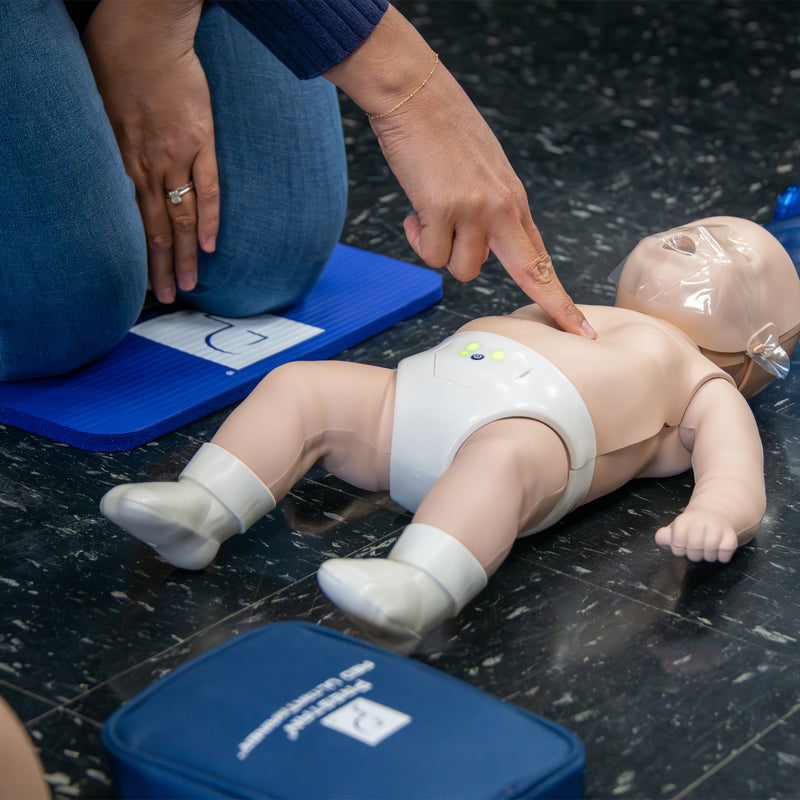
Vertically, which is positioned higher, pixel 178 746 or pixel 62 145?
pixel 62 145

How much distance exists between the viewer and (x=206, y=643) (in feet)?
3.40

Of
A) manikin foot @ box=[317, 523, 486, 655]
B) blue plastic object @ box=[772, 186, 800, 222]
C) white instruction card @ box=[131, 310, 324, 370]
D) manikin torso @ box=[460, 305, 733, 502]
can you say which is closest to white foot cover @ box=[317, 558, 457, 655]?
manikin foot @ box=[317, 523, 486, 655]

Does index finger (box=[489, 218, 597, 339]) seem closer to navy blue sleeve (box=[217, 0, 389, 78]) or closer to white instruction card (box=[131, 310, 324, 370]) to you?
navy blue sleeve (box=[217, 0, 389, 78])

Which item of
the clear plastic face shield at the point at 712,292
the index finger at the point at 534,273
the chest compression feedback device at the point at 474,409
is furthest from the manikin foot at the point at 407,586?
the clear plastic face shield at the point at 712,292

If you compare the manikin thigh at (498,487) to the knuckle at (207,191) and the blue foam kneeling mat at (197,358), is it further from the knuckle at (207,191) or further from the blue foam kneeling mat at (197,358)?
the knuckle at (207,191)

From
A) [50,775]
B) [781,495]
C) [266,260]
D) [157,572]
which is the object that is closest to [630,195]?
[266,260]

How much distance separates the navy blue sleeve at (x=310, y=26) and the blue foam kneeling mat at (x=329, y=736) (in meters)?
0.70

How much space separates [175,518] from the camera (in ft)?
3.49

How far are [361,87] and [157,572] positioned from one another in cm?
57

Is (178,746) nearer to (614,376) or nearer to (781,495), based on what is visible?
(614,376)

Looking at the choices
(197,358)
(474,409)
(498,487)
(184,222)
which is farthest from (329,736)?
(184,222)

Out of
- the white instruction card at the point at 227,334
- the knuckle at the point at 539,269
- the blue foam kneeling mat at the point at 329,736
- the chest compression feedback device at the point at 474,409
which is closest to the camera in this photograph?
the blue foam kneeling mat at the point at 329,736

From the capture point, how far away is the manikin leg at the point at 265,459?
107 centimetres

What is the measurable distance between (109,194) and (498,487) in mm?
715
